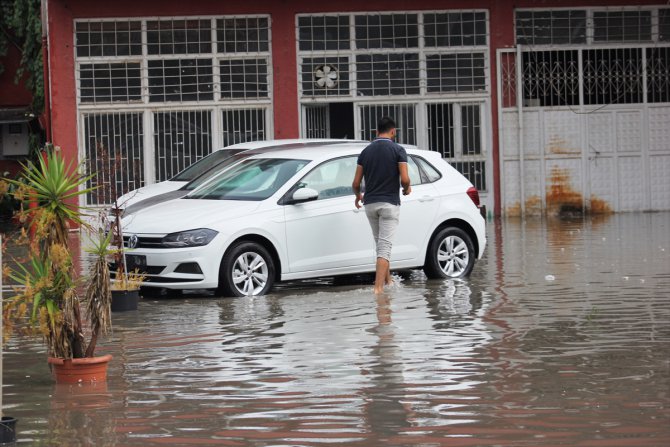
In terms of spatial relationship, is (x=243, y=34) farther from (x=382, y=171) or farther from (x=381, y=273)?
(x=381, y=273)

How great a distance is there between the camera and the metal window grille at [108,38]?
86.8 feet

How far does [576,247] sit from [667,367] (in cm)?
1039

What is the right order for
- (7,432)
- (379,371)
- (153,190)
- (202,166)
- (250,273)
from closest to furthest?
1. (7,432)
2. (379,371)
3. (250,273)
4. (153,190)
5. (202,166)

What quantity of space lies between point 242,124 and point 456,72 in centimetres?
414

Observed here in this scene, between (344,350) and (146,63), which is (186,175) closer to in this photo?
(146,63)

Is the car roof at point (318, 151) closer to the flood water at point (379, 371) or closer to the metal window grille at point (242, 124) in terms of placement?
the flood water at point (379, 371)

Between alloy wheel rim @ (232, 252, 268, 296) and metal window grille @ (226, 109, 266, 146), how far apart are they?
12.3 m

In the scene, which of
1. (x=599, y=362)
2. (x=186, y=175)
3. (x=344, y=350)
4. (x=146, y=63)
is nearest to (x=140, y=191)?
(x=186, y=175)

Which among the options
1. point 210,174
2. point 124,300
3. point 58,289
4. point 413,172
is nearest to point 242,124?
point 210,174

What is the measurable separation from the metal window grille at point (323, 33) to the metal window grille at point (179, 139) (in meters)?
2.26

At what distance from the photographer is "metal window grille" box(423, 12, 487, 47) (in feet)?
89.1

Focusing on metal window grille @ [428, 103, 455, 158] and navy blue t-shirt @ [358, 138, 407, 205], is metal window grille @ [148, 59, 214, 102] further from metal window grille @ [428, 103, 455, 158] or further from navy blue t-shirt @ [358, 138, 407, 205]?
navy blue t-shirt @ [358, 138, 407, 205]

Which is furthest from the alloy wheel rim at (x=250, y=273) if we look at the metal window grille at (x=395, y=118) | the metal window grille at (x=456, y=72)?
the metal window grille at (x=456, y=72)

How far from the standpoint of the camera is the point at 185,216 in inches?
576
